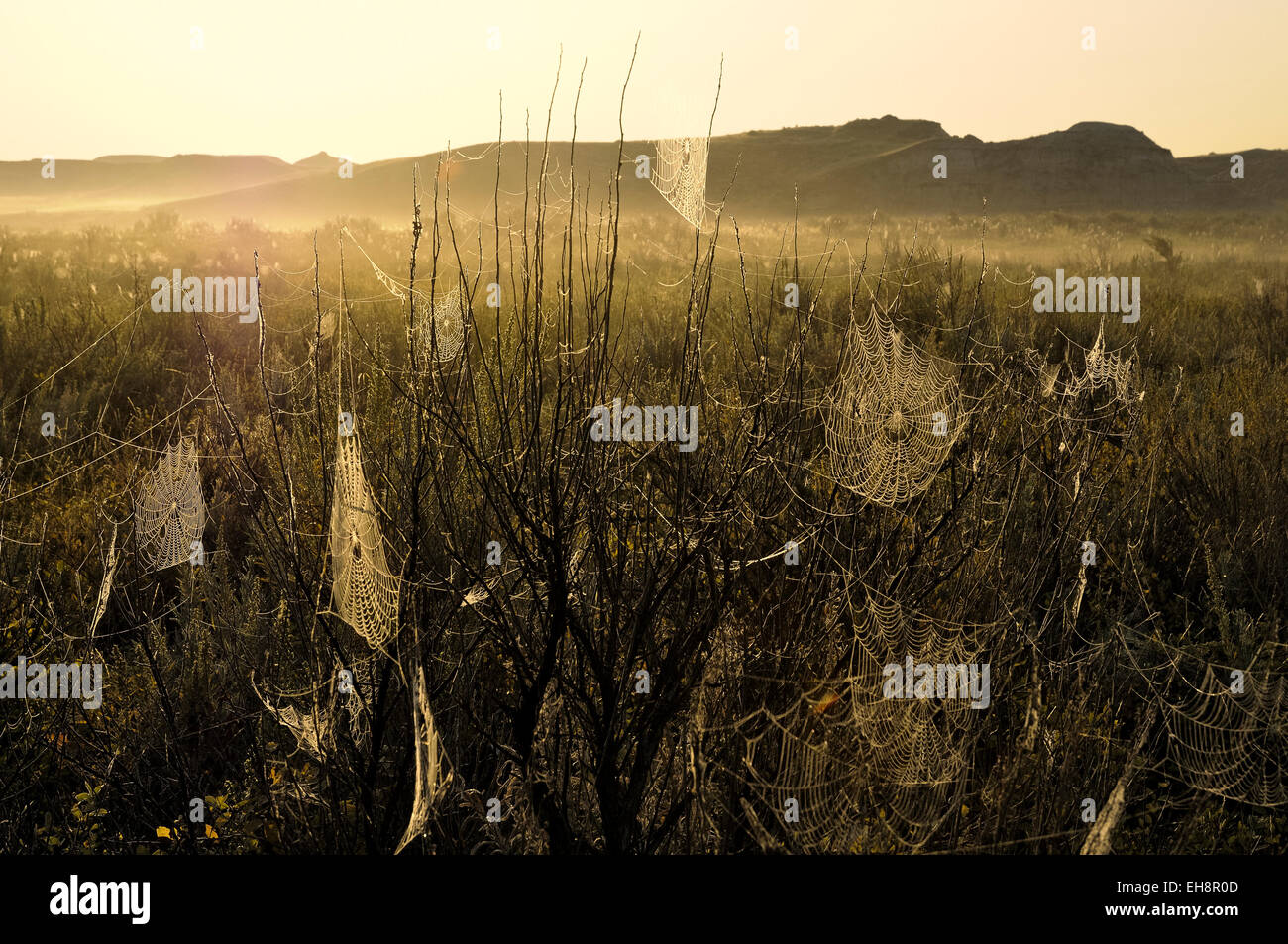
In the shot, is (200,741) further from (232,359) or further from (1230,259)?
(1230,259)

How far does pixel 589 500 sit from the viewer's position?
2.18 m

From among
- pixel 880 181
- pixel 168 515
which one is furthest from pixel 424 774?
pixel 880 181

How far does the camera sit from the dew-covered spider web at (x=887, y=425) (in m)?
2.78

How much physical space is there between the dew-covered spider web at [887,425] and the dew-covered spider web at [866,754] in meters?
0.45

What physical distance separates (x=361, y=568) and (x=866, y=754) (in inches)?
53.4

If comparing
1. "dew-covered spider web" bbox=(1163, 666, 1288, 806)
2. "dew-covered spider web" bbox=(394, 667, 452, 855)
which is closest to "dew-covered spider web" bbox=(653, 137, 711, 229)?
"dew-covered spider web" bbox=(394, 667, 452, 855)

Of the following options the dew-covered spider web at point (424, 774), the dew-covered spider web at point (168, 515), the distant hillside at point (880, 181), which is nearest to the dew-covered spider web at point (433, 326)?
the dew-covered spider web at point (424, 774)

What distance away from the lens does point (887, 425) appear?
3.44 meters

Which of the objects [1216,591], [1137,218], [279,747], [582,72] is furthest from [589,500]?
[1137,218]

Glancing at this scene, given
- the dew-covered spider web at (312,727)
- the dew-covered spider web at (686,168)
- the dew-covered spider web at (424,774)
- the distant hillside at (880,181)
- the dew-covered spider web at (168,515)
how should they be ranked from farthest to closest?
the distant hillside at (880,181)
the dew-covered spider web at (168,515)
the dew-covered spider web at (686,168)
the dew-covered spider web at (312,727)
the dew-covered spider web at (424,774)

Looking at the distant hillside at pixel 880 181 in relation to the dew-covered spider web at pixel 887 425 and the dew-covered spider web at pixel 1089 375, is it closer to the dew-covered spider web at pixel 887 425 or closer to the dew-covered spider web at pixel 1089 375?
the dew-covered spider web at pixel 1089 375

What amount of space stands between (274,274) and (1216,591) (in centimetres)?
1069

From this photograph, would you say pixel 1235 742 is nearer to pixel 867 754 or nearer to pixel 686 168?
pixel 867 754

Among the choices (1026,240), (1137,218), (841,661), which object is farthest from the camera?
(1137,218)
